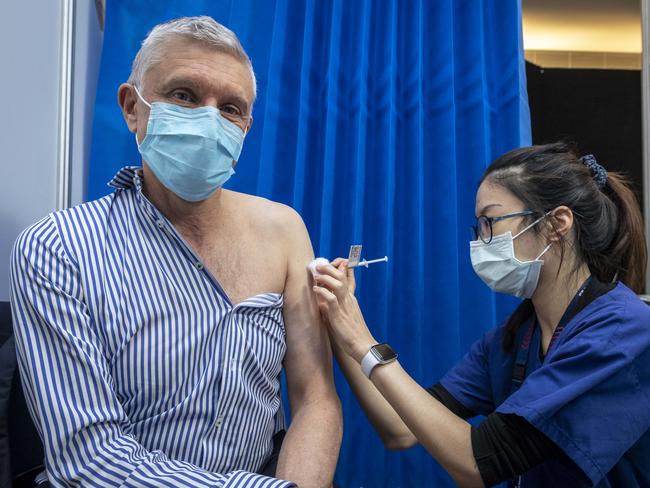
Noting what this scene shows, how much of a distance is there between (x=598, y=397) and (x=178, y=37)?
43.1 inches

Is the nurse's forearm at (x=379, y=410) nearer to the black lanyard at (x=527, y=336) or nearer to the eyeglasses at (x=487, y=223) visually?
the black lanyard at (x=527, y=336)

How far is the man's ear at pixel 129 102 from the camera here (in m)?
1.17

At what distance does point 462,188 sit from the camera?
1.69 metres

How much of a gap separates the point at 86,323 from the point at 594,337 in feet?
3.18

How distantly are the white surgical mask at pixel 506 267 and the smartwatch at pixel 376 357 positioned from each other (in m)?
0.34

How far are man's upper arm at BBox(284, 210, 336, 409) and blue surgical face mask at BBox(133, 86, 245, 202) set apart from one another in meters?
0.28

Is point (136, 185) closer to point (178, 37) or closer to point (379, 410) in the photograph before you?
point (178, 37)

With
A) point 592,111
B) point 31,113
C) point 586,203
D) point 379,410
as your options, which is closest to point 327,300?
point 379,410

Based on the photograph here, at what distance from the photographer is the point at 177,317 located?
3.53 feet

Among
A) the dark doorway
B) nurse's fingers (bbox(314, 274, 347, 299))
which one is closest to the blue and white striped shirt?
nurse's fingers (bbox(314, 274, 347, 299))

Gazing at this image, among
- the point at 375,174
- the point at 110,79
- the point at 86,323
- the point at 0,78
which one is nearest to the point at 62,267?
the point at 86,323

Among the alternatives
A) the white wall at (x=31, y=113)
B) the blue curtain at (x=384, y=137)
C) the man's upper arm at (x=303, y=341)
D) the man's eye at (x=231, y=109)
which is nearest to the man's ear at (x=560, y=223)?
the blue curtain at (x=384, y=137)

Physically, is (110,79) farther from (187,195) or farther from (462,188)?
(462,188)

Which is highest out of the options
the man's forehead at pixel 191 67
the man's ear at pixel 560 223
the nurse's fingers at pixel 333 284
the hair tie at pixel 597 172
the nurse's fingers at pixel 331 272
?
the man's forehead at pixel 191 67
